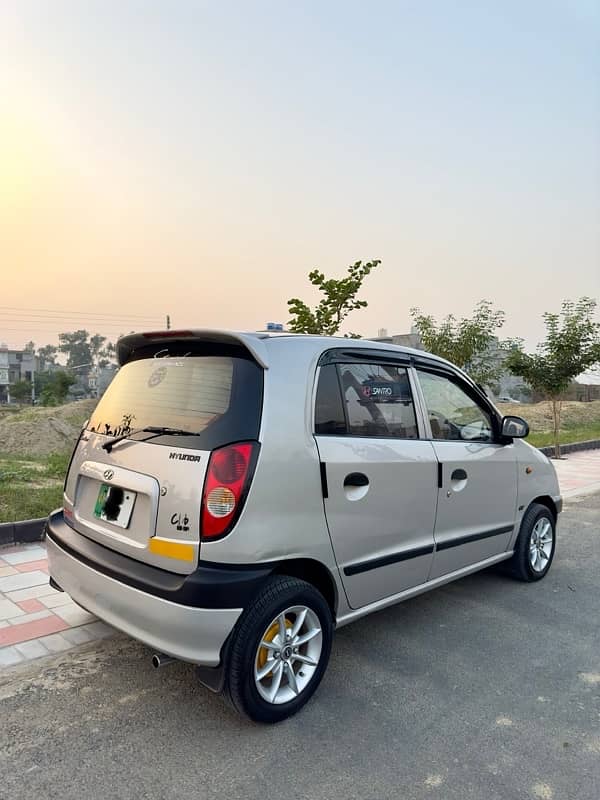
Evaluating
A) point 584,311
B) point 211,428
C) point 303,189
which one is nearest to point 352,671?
point 211,428

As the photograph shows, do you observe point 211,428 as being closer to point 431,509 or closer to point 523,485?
point 431,509

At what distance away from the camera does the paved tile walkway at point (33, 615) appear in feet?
10.8

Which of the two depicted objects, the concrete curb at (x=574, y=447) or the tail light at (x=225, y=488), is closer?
the tail light at (x=225, y=488)

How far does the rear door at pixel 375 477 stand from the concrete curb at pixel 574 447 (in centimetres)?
1056

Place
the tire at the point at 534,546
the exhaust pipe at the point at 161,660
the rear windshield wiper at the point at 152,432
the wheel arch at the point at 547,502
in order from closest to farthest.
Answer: the exhaust pipe at the point at 161,660, the rear windshield wiper at the point at 152,432, the tire at the point at 534,546, the wheel arch at the point at 547,502

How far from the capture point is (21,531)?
203 inches

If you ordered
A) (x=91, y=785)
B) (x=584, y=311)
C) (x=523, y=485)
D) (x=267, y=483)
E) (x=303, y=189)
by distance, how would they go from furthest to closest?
(x=584, y=311)
(x=303, y=189)
(x=523, y=485)
(x=267, y=483)
(x=91, y=785)

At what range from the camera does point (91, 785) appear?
7.25 feet

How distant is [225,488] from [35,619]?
6.84ft

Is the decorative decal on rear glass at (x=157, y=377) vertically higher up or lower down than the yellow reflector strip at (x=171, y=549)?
higher up

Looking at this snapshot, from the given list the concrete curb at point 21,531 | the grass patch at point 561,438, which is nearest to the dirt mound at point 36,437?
the concrete curb at point 21,531

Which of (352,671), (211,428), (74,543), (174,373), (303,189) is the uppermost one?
(303,189)

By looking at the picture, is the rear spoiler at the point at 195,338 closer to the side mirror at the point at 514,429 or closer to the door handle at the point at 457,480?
the door handle at the point at 457,480

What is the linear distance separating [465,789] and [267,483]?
1.45m
